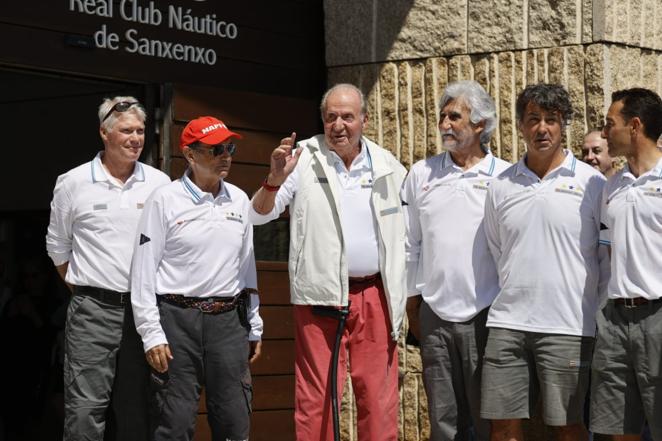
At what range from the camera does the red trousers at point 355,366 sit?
217 inches

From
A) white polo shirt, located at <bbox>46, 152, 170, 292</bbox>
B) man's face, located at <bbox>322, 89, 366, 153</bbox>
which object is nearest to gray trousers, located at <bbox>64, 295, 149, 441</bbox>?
white polo shirt, located at <bbox>46, 152, 170, 292</bbox>

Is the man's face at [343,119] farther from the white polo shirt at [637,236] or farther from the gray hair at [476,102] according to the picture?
the white polo shirt at [637,236]

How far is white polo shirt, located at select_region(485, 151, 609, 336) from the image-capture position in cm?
527

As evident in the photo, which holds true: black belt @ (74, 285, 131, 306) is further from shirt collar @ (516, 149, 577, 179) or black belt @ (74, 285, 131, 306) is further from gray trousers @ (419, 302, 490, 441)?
shirt collar @ (516, 149, 577, 179)

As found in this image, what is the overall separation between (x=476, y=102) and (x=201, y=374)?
178cm

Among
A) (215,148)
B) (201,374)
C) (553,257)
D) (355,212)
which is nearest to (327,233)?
(355,212)

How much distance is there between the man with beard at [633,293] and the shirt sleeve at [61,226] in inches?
97.2

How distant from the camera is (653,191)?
16.4ft

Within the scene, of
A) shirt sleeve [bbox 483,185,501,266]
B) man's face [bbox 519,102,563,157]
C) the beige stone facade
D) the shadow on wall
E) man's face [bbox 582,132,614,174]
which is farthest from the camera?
the shadow on wall

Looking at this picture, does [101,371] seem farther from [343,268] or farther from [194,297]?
[343,268]

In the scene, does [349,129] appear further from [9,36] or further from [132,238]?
[9,36]

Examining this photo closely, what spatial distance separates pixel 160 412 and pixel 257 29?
3221 mm

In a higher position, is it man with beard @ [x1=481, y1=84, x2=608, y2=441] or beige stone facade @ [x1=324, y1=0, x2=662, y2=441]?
beige stone facade @ [x1=324, y1=0, x2=662, y2=441]

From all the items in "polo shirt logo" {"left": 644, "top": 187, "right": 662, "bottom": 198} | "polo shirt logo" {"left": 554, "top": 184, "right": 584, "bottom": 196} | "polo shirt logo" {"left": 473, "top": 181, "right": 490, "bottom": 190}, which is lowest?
"polo shirt logo" {"left": 644, "top": 187, "right": 662, "bottom": 198}
